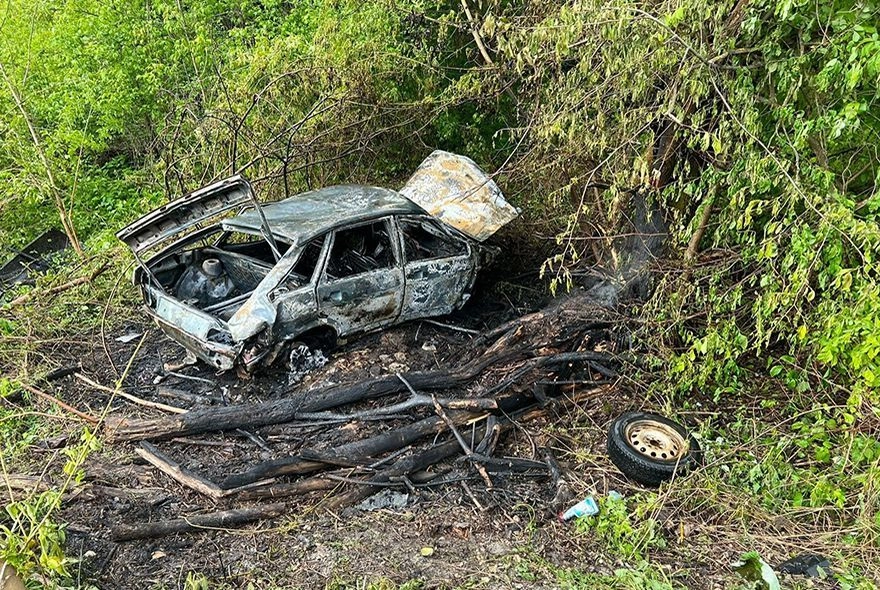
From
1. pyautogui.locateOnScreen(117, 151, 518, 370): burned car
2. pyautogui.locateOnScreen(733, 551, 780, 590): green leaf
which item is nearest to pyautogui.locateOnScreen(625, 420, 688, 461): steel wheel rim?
pyautogui.locateOnScreen(733, 551, 780, 590): green leaf

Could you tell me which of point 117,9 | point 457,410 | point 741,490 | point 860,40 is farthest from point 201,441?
point 117,9

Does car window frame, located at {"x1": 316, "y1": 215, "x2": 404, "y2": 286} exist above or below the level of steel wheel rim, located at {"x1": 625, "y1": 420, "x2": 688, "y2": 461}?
above

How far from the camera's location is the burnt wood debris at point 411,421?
4.18 m

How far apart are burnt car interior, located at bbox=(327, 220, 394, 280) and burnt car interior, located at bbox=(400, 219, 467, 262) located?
0.23 m

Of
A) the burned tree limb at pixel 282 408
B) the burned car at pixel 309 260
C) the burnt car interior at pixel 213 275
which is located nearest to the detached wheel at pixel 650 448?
the burned tree limb at pixel 282 408

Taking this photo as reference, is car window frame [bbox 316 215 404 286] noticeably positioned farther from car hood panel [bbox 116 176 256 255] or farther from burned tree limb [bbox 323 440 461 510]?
burned tree limb [bbox 323 440 461 510]

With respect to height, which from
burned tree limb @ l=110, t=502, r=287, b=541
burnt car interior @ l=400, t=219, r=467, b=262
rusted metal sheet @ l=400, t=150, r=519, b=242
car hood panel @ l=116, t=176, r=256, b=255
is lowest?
burned tree limb @ l=110, t=502, r=287, b=541

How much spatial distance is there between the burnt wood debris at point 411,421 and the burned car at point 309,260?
695mm

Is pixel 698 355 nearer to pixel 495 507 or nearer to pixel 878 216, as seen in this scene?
pixel 878 216

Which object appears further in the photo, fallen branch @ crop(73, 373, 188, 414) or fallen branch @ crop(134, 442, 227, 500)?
fallen branch @ crop(73, 373, 188, 414)

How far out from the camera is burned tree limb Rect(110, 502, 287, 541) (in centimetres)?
375

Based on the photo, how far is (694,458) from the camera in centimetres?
432

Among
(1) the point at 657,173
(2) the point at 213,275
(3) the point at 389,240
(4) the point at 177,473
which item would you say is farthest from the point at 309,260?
(1) the point at 657,173

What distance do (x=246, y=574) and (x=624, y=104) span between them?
4.53 meters
